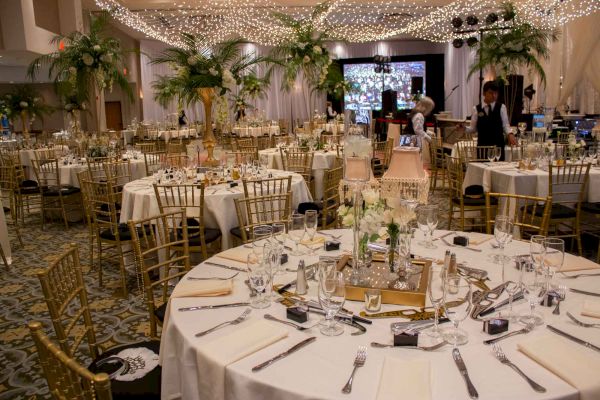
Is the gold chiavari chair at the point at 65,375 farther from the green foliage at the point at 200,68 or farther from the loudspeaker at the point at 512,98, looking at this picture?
the loudspeaker at the point at 512,98

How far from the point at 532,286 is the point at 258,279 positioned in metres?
1.09

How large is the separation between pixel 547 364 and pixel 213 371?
1.11 meters

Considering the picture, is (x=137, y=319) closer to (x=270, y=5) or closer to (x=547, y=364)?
(x=547, y=364)

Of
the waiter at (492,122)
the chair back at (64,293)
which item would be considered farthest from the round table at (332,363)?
the waiter at (492,122)

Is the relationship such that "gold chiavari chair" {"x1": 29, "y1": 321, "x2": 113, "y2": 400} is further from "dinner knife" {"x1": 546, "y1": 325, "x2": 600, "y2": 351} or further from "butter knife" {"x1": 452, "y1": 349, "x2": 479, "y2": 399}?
"dinner knife" {"x1": 546, "y1": 325, "x2": 600, "y2": 351}

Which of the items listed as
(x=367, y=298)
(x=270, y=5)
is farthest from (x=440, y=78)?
(x=367, y=298)

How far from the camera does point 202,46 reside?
600 cm

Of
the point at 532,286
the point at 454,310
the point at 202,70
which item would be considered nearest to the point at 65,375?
the point at 454,310

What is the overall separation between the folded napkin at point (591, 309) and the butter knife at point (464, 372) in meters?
0.66

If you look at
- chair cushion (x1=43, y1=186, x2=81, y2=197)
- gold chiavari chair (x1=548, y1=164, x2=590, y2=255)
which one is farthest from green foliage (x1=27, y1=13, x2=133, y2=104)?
gold chiavari chair (x1=548, y1=164, x2=590, y2=255)

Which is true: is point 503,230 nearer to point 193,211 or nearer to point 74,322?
point 74,322

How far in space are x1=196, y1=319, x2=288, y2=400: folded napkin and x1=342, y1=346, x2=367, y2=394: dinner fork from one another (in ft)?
0.98

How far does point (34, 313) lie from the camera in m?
4.46

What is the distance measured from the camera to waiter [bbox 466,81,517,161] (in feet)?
22.9
